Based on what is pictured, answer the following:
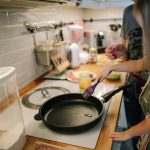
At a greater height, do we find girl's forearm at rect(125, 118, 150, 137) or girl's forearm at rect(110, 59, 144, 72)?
girl's forearm at rect(110, 59, 144, 72)

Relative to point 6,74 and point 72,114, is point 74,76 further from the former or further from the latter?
point 6,74

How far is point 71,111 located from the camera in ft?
3.30

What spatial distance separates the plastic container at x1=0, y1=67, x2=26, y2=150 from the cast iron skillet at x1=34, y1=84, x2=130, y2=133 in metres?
0.14

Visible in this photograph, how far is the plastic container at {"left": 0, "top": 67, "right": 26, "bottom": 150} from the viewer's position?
2.15 feet

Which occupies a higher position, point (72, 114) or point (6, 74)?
point (6, 74)

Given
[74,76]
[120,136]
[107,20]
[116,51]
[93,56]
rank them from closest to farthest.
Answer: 1. [120,136]
2. [116,51]
3. [74,76]
4. [93,56]
5. [107,20]

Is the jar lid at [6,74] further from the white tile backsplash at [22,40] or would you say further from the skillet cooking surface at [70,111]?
the white tile backsplash at [22,40]

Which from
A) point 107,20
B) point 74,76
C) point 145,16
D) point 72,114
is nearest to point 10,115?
point 72,114

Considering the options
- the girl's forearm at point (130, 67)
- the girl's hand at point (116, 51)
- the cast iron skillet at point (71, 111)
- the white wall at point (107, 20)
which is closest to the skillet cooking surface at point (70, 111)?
the cast iron skillet at point (71, 111)

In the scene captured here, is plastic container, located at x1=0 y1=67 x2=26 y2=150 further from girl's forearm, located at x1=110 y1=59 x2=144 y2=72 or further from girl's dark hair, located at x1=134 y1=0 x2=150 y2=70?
girl's forearm, located at x1=110 y1=59 x2=144 y2=72

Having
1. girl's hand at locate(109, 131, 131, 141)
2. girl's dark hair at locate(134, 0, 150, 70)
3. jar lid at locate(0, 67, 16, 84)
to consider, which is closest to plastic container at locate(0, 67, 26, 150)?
jar lid at locate(0, 67, 16, 84)

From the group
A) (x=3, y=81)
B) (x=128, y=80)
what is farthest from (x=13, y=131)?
(x=128, y=80)

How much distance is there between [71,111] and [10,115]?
1.19 ft

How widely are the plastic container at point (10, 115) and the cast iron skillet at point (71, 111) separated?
0.14 meters
